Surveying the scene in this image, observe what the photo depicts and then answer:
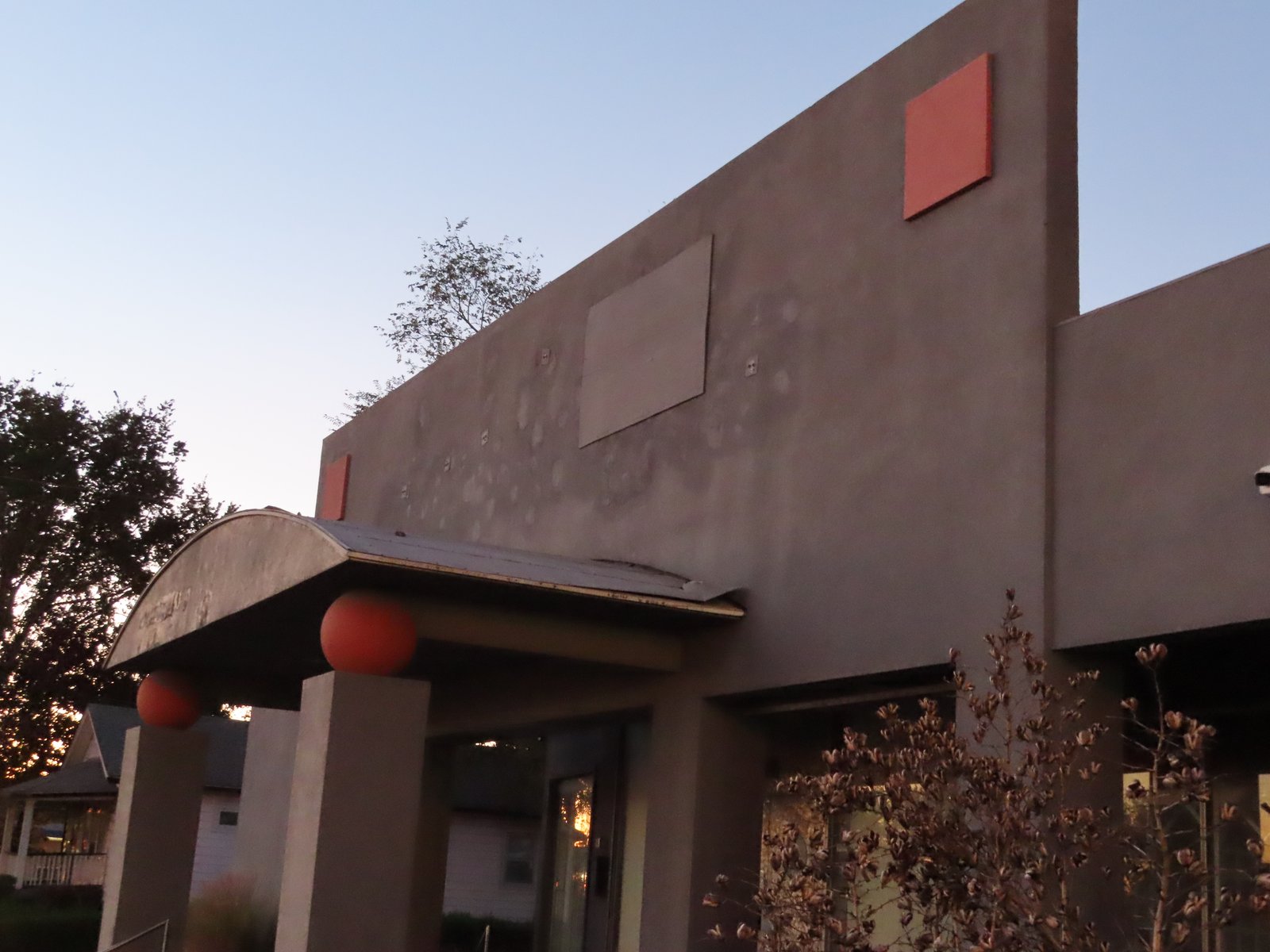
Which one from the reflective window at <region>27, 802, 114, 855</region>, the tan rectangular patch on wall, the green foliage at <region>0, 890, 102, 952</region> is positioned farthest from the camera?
the reflective window at <region>27, 802, 114, 855</region>

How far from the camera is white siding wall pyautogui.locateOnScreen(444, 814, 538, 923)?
Answer: 29.8 m

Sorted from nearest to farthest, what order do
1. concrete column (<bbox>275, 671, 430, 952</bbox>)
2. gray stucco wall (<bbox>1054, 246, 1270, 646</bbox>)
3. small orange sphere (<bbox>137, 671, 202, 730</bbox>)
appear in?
gray stucco wall (<bbox>1054, 246, 1270, 646</bbox>) < concrete column (<bbox>275, 671, 430, 952</bbox>) < small orange sphere (<bbox>137, 671, 202, 730</bbox>)

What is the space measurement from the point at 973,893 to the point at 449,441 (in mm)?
11889

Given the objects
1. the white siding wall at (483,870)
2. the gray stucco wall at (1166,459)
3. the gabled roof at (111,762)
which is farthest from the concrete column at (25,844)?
the gray stucco wall at (1166,459)

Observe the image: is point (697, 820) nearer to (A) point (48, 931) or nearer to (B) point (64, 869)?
(A) point (48, 931)

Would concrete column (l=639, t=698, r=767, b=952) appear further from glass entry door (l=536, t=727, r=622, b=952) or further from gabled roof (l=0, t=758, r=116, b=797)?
gabled roof (l=0, t=758, r=116, b=797)

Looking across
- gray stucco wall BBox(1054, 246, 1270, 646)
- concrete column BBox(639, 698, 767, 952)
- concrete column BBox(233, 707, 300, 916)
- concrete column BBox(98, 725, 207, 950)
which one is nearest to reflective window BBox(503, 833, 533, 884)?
concrete column BBox(233, 707, 300, 916)

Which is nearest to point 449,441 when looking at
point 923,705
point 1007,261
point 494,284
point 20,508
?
point 1007,261

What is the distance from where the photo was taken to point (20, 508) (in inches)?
1443

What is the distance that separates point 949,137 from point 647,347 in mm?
4053

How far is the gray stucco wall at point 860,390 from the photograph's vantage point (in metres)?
8.86

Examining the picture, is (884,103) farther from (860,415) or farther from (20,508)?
(20,508)

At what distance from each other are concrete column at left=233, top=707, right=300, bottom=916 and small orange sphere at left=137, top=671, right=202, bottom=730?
200 inches

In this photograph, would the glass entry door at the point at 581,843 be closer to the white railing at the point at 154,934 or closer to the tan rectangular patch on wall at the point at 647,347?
the tan rectangular patch on wall at the point at 647,347
